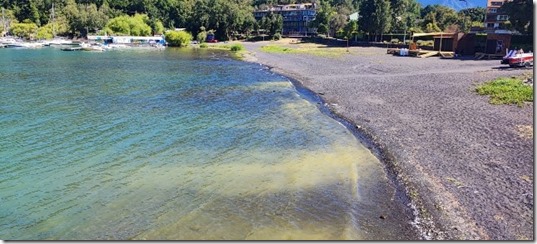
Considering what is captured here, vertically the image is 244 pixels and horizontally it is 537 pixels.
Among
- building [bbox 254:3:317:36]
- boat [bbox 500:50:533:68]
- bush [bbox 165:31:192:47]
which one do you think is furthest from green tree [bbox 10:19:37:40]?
boat [bbox 500:50:533:68]

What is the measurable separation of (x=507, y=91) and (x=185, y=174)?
24733mm

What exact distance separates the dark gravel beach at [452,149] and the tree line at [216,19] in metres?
83.8

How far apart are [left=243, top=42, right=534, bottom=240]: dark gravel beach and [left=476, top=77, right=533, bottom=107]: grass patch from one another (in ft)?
2.76

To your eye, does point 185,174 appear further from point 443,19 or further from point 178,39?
point 178,39

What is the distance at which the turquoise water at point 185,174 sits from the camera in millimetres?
12516

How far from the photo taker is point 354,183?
16.0 metres

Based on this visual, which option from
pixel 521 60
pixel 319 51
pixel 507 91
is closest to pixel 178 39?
pixel 319 51

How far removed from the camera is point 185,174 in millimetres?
16828

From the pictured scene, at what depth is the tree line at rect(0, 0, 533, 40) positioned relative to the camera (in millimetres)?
117562

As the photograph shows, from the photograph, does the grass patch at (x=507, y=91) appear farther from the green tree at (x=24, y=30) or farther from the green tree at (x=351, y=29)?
the green tree at (x=24, y=30)

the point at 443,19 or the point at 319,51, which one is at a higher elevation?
the point at 443,19

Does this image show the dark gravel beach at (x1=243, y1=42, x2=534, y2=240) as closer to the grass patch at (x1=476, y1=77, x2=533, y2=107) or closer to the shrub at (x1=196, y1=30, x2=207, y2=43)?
the grass patch at (x1=476, y1=77, x2=533, y2=107)

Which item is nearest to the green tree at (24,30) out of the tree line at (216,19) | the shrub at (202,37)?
the tree line at (216,19)

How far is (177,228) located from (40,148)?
11267 mm
